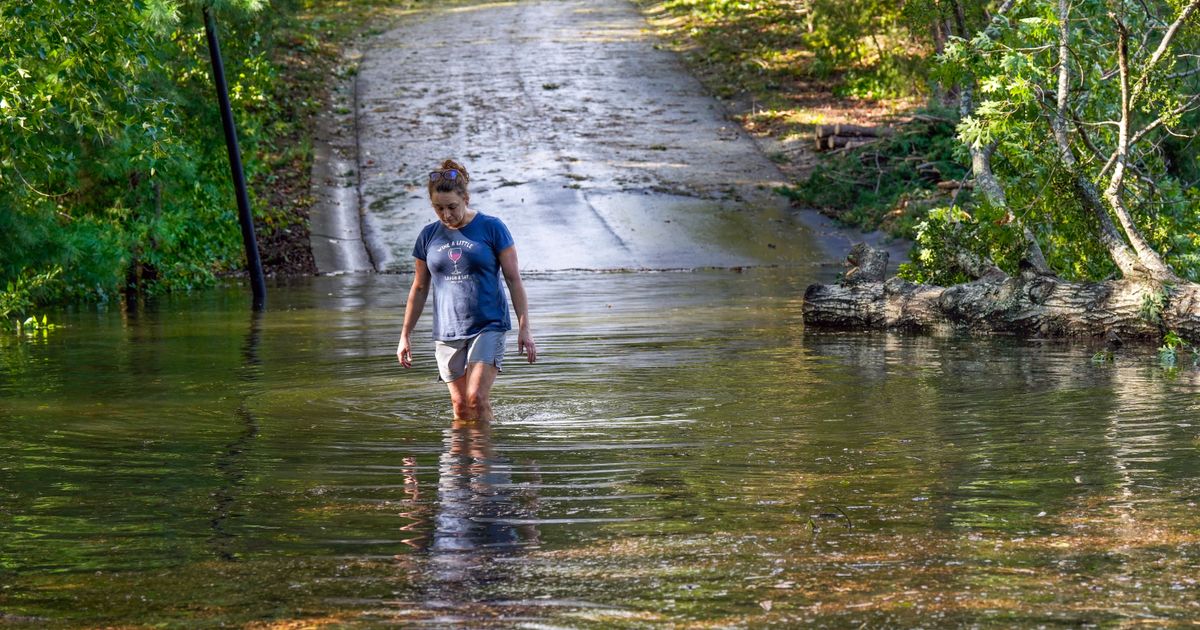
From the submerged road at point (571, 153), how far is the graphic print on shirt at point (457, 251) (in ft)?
48.8

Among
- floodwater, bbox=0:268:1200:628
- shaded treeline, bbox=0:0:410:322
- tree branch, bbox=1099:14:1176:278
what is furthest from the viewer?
shaded treeline, bbox=0:0:410:322

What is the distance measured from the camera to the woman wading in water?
8516 mm

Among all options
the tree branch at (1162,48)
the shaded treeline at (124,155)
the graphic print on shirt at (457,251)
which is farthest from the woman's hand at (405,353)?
the tree branch at (1162,48)

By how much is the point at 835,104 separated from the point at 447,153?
9091 millimetres

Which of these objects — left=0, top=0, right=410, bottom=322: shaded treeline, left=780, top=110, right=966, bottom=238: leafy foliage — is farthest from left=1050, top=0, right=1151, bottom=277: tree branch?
left=780, top=110, right=966, bottom=238: leafy foliage

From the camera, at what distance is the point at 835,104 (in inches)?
1294

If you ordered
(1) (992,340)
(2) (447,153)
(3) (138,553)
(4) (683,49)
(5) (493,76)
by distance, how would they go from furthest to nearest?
(4) (683,49), (5) (493,76), (2) (447,153), (1) (992,340), (3) (138,553)

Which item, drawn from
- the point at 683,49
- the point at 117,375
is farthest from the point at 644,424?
the point at 683,49

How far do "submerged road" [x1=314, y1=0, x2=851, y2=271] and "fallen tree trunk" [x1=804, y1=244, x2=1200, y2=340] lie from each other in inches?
349

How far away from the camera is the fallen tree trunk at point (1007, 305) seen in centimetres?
1241

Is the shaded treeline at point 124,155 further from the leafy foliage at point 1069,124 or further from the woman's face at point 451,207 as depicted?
the leafy foliage at point 1069,124

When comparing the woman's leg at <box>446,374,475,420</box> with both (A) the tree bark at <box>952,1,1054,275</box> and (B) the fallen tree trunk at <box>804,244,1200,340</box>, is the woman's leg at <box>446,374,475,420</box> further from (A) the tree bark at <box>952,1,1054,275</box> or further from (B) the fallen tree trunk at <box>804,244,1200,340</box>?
(B) the fallen tree trunk at <box>804,244,1200,340</box>

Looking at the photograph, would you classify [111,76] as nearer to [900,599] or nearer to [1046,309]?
[1046,309]

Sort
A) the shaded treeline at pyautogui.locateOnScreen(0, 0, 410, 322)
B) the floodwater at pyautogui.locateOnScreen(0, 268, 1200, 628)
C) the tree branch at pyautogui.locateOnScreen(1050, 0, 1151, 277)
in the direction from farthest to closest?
the shaded treeline at pyautogui.locateOnScreen(0, 0, 410, 322) < the tree branch at pyautogui.locateOnScreen(1050, 0, 1151, 277) < the floodwater at pyautogui.locateOnScreen(0, 268, 1200, 628)
